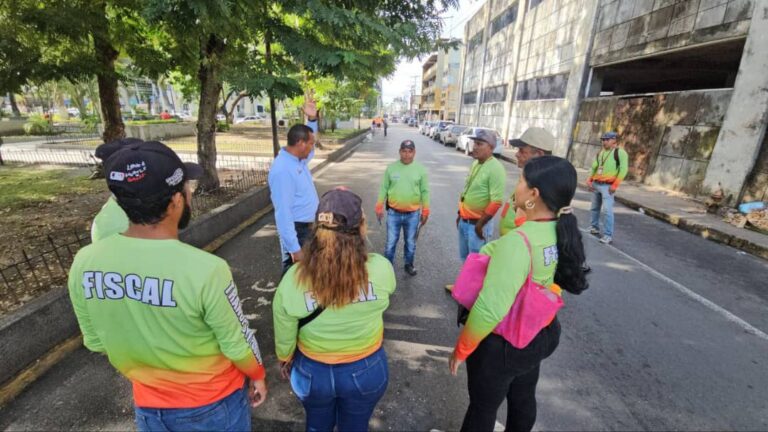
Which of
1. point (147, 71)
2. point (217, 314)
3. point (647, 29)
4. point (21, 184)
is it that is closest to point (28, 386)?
point (217, 314)

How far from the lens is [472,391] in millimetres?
1997

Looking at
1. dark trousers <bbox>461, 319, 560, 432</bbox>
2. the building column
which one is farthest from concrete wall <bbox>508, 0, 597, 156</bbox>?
dark trousers <bbox>461, 319, 560, 432</bbox>

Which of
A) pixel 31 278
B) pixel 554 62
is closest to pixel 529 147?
pixel 31 278

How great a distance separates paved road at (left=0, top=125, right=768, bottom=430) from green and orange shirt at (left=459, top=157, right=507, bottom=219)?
125 cm

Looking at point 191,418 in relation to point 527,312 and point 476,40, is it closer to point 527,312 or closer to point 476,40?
point 527,312

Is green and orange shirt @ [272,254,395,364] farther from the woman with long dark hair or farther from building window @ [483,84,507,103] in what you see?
building window @ [483,84,507,103]

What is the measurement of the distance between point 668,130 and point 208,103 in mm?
13047

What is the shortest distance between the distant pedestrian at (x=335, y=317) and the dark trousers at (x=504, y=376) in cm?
56

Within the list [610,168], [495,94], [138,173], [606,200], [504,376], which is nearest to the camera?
[138,173]

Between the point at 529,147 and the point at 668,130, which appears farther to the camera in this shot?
the point at 668,130

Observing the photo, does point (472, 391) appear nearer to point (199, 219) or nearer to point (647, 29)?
point (199, 219)

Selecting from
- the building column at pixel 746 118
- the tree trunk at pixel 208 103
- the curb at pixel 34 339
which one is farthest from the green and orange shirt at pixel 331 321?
the building column at pixel 746 118

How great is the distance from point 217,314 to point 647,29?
15215 millimetres

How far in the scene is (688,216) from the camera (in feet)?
25.8
